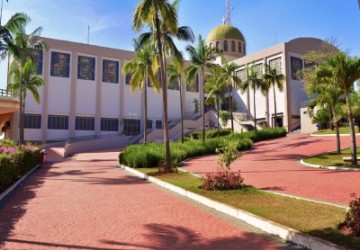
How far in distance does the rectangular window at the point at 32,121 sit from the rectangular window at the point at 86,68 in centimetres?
764

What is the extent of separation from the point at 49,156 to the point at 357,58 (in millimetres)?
28914

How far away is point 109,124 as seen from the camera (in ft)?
169

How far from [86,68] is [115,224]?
148 ft

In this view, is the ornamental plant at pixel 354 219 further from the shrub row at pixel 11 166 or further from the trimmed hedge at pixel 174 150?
the trimmed hedge at pixel 174 150

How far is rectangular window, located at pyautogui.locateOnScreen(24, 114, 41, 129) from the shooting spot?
45844 mm

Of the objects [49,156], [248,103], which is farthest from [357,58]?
[248,103]

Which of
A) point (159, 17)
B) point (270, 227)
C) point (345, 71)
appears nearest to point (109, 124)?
point (159, 17)

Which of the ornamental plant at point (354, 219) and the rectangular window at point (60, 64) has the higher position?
the rectangular window at point (60, 64)

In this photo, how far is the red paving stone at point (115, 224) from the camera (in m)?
6.45

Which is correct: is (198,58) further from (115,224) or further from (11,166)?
(115,224)

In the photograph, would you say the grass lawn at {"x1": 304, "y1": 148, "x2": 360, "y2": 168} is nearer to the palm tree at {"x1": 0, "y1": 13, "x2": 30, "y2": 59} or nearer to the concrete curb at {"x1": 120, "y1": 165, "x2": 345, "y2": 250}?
the concrete curb at {"x1": 120, "y1": 165, "x2": 345, "y2": 250}

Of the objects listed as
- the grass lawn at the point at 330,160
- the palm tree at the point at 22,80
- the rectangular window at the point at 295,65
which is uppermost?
the rectangular window at the point at 295,65

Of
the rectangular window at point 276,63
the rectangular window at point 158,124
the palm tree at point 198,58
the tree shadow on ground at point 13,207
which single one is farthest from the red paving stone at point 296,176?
the rectangular window at point 158,124

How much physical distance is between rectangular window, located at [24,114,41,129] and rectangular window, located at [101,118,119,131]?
8.06m
